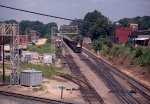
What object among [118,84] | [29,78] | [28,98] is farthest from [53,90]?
[118,84]

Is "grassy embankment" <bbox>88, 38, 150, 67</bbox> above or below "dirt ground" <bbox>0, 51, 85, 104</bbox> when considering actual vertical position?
above

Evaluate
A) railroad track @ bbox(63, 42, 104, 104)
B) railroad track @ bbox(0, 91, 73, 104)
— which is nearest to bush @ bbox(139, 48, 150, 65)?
railroad track @ bbox(63, 42, 104, 104)

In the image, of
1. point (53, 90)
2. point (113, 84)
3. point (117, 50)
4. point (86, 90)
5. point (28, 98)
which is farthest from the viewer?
point (117, 50)

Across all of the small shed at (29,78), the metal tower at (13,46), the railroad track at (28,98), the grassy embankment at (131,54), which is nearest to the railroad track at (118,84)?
the grassy embankment at (131,54)

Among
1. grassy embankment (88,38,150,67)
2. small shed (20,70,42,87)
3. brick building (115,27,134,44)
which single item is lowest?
small shed (20,70,42,87)

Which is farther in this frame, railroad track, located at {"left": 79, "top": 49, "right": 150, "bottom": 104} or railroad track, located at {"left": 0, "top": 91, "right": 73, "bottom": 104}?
railroad track, located at {"left": 79, "top": 49, "right": 150, "bottom": 104}

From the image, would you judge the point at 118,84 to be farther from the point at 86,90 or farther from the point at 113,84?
the point at 86,90

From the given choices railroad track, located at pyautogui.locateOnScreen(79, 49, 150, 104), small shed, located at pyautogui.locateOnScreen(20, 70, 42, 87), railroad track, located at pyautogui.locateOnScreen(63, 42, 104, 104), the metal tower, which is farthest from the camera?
the metal tower

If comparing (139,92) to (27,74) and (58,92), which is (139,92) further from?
(27,74)

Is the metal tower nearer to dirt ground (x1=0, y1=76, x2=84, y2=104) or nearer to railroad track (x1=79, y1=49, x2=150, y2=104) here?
dirt ground (x1=0, y1=76, x2=84, y2=104)

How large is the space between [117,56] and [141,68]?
14.8 metres

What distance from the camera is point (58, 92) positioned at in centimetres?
2817

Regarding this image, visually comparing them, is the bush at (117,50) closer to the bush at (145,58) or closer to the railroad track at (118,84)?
the railroad track at (118,84)

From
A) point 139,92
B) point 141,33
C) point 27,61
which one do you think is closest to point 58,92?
point 139,92
